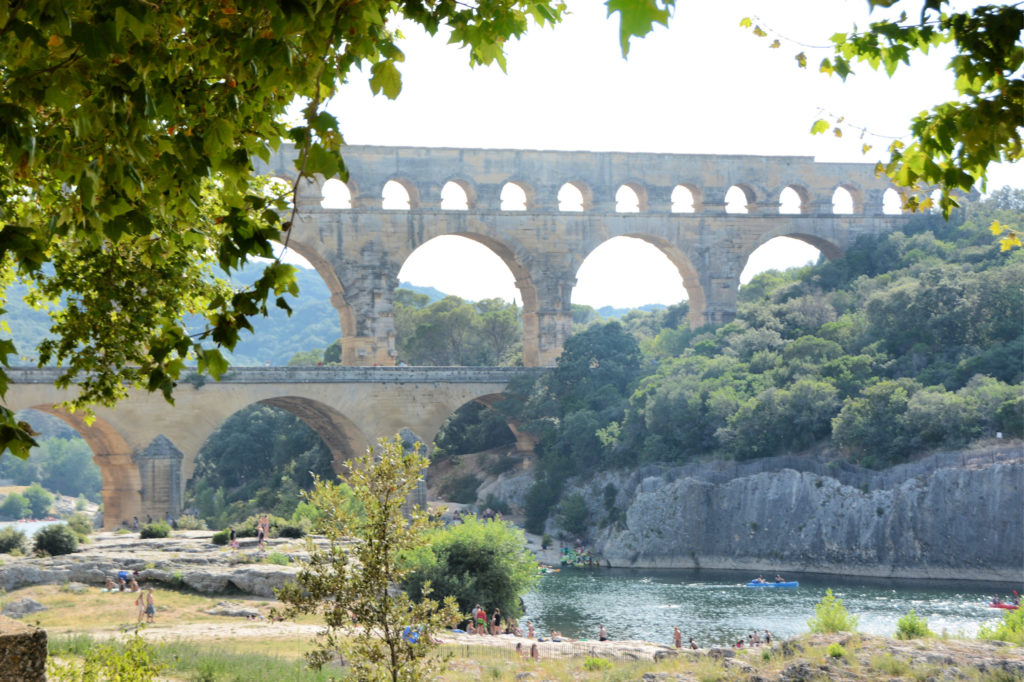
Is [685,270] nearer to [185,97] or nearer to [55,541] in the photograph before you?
[55,541]

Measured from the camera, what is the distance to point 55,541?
24516 mm

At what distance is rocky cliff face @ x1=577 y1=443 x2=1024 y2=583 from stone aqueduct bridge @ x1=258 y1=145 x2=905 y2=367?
8.16m

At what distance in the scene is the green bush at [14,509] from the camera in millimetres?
81125

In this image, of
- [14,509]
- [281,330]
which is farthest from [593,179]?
[281,330]

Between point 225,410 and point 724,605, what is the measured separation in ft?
55.6

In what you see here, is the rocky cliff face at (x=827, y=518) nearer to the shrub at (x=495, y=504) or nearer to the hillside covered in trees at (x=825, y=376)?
the hillside covered in trees at (x=825, y=376)

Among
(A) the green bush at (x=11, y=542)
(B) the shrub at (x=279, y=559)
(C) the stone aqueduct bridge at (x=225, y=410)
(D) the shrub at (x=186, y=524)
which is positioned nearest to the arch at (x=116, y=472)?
(C) the stone aqueduct bridge at (x=225, y=410)

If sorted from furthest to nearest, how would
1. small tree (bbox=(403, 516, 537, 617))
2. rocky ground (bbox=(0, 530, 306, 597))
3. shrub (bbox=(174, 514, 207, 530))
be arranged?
shrub (bbox=(174, 514, 207, 530)), small tree (bbox=(403, 516, 537, 617)), rocky ground (bbox=(0, 530, 306, 597))

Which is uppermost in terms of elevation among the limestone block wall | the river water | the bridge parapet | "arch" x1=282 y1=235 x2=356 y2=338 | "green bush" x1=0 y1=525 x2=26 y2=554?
"arch" x1=282 y1=235 x2=356 y2=338

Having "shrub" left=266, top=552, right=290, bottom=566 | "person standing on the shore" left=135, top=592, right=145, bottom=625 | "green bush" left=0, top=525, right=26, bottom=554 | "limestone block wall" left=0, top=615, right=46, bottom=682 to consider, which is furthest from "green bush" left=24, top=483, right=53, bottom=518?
"limestone block wall" left=0, top=615, right=46, bottom=682

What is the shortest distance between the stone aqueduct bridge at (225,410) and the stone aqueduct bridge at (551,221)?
1.81 meters

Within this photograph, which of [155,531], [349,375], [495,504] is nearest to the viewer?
[155,531]

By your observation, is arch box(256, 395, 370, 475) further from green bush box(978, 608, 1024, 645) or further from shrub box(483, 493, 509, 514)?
green bush box(978, 608, 1024, 645)

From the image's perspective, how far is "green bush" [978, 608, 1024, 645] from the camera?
15.4 meters
